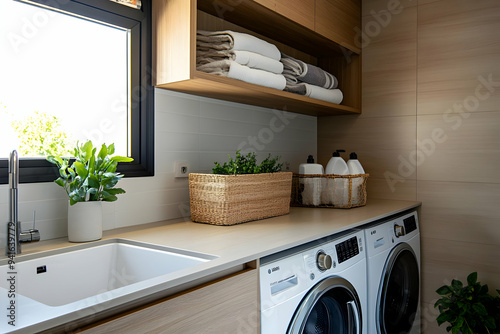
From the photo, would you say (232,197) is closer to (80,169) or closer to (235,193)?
(235,193)

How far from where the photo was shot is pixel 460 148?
2312mm

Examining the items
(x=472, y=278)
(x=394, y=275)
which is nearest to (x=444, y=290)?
(x=472, y=278)

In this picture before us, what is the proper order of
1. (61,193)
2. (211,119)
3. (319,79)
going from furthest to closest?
(319,79) < (211,119) < (61,193)

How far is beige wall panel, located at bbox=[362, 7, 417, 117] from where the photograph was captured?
2488 millimetres

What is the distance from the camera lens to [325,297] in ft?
4.85

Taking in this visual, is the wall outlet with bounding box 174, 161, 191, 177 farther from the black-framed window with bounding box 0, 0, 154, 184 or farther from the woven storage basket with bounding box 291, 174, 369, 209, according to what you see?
the woven storage basket with bounding box 291, 174, 369, 209

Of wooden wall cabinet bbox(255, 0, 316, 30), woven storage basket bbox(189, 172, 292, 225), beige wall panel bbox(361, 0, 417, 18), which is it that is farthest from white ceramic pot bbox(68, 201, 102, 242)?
beige wall panel bbox(361, 0, 417, 18)

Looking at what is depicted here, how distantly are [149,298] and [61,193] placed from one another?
71 cm

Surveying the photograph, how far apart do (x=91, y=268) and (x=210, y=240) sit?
41cm

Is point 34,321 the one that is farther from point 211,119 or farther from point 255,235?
point 211,119

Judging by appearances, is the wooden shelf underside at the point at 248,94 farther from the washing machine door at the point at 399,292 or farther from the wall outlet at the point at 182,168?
the washing machine door at the point at 399,292

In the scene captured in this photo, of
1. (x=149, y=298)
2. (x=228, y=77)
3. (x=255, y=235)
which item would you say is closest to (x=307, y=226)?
(x=255, y=235)

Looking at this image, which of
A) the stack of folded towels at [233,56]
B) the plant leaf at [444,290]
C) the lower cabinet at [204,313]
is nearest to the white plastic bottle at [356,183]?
the plant leaf at [444,290]

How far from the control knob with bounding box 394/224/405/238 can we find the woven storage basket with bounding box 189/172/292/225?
2.26 ft
